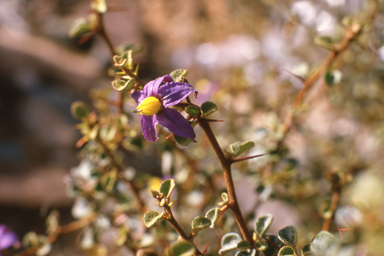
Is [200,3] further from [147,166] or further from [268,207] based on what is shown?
[268,207]

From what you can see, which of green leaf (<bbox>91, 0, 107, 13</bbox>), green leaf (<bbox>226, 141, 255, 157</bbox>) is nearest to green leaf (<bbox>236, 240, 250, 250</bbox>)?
green leaf (<bbox>226, 141, 255, 157</bbox>)

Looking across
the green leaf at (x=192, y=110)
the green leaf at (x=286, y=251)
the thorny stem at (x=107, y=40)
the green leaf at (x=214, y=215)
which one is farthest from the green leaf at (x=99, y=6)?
the green leaf at (x=286, y=251)

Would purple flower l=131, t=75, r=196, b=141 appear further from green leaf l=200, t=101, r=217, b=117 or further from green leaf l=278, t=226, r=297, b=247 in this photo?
green leaf l=278, t=226, r=297, b=247

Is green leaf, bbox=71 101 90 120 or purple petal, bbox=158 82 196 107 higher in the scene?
purple petal, bbox=158 82 196 107

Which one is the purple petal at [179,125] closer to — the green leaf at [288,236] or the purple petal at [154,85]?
the purple petal at [154,85]

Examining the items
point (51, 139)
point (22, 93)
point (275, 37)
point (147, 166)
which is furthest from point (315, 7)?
point (22, 93)

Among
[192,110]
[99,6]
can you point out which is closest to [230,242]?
[192,110]

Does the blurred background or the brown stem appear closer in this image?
the brown stem
